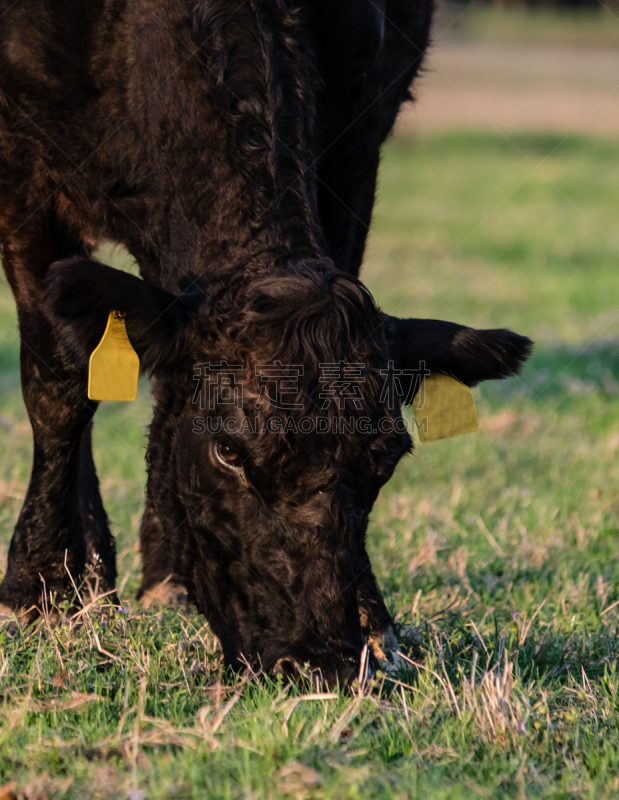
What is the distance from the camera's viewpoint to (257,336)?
2924mm

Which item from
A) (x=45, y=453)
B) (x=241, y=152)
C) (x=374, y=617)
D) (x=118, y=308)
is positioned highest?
(x=241, y=152)

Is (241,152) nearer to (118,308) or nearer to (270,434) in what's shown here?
(118,308)

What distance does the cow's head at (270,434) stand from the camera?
2795mm

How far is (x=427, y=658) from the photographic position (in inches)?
119

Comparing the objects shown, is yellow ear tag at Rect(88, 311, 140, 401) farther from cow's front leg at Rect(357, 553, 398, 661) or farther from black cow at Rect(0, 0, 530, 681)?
cow's front leg at Rect(357, 553, 398, 661)

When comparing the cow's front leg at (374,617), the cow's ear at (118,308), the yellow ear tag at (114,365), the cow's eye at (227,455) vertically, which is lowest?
the cow's front leg at (374,617)

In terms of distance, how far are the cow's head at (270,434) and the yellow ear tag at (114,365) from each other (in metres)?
0.04

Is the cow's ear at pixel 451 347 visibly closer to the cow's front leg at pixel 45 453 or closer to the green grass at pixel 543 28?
the cow's front leg at pixel 45 453

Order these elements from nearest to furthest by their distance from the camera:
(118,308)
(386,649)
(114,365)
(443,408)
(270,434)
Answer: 1. (270,434)
2. (118,308)
3. (114,365)
4. (386,649)
5. (443,408)

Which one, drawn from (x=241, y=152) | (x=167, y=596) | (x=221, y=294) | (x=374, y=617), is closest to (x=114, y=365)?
(x=221, y=294)

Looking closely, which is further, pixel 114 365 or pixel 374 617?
pixel 374 617

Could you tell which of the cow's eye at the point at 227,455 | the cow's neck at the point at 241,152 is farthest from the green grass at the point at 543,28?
the cow's eye at the point at 227,455

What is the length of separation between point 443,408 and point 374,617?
72 centimetres

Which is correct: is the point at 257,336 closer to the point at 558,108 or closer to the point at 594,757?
the point at 594,757
